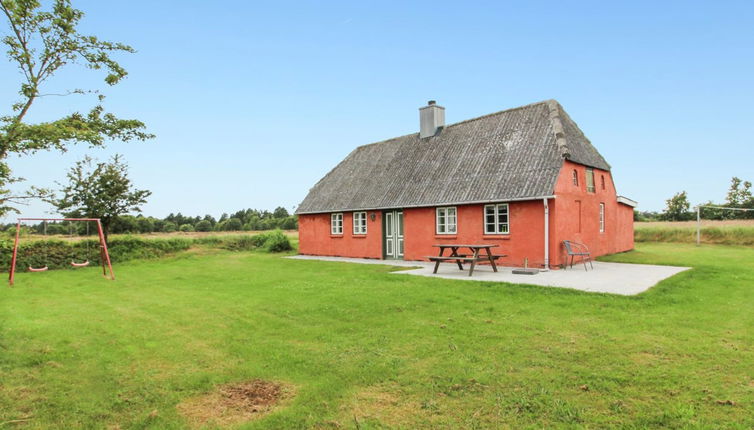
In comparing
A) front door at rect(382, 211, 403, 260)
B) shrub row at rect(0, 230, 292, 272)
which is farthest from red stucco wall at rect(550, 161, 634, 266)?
shrub row at rect(0, 230, 292, 272)

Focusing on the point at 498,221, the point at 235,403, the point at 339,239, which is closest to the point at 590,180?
the point at 498,221

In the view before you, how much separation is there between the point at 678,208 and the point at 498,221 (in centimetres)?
5157

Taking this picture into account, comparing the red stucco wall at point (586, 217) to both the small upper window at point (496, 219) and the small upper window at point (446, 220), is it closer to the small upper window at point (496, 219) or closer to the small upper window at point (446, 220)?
the small upper window at point (496, 219)

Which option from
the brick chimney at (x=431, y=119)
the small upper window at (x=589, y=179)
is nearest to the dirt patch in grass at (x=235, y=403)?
the small upper window at (x=589, y=179)

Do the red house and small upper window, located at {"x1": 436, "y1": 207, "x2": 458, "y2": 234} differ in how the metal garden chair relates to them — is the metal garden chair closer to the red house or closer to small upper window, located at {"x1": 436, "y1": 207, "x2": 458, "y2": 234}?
the red house

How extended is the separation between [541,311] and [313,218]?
17.2 metres

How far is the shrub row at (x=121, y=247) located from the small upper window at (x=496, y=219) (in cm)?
1471

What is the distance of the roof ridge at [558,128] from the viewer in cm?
1541

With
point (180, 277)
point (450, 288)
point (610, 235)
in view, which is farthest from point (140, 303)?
point (610, 235)

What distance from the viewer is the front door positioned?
19688 millimetres

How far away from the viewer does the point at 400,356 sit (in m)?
5.59

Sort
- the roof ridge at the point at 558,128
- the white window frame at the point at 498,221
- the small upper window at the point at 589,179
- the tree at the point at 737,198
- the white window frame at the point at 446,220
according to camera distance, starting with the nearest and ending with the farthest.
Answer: the roof ridge at the point at 558,128 < the white window frame at the point at 498,221 < the small upper window at the point at 589,179 < the white window frame at the point at 446,220 < the tree at the point at 737,198

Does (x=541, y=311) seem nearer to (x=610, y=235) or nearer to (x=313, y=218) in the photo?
(x=610, y=235)

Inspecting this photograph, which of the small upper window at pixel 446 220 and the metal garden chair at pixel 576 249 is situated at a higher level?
the small upper window at pixel 446 220
